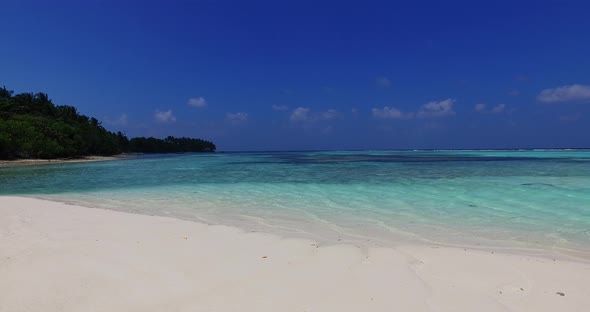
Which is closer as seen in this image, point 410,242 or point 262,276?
point 262,276

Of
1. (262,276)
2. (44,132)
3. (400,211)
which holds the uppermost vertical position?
(44,132)

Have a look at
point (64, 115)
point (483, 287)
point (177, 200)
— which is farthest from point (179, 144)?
point (483, 287)

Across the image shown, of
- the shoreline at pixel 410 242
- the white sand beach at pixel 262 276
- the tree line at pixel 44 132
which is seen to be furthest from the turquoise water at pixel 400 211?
the tree line at pixel 44 132

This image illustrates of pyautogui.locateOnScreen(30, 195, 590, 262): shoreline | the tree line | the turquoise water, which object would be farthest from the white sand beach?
the tree line

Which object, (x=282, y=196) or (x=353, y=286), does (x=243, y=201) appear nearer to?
(x=282, y=196)

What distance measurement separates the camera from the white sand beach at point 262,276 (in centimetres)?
254

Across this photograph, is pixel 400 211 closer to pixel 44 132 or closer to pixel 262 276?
pixel 262 276

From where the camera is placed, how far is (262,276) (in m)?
3.12

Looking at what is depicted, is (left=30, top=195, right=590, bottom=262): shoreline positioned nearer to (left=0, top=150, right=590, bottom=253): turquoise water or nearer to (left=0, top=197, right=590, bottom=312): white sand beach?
(left=0, top=150, right=590, bottom=253): turquoise water

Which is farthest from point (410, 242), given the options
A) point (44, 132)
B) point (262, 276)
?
point (44, 132)

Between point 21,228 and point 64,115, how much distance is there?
228ft

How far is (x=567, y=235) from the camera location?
4992mm

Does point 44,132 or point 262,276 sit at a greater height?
point 44,132

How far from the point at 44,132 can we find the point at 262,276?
171 feet
